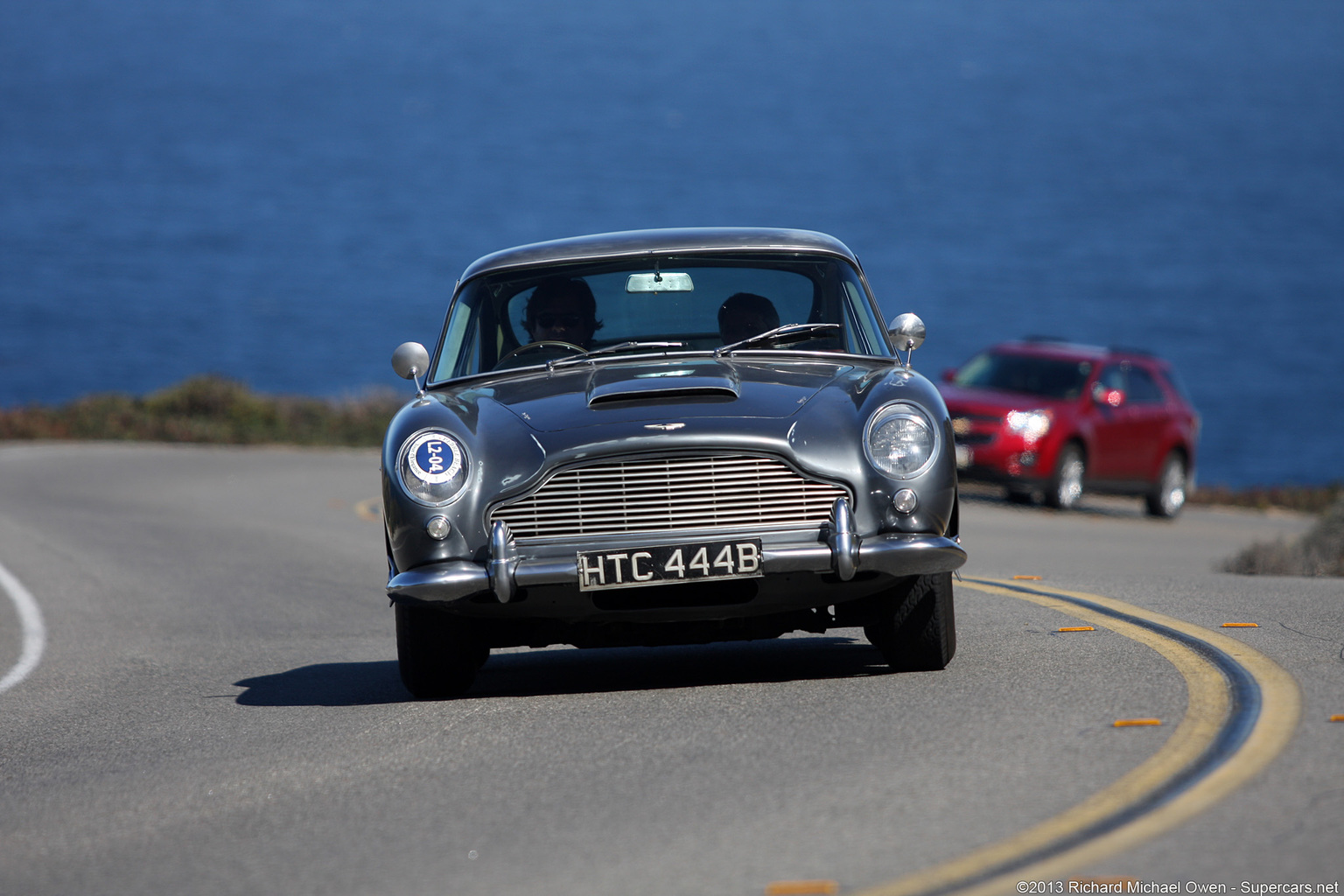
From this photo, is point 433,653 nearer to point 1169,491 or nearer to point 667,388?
point 667,388

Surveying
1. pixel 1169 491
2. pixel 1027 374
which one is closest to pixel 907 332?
pixel 1027 374

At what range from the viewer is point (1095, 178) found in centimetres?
17650

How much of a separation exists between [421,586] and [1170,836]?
9.45 ft

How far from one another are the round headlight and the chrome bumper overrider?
0.25 meters

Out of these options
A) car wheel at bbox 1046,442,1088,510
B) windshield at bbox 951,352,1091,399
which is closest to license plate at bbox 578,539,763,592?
car wheel at bbox 1046,442,1088,510

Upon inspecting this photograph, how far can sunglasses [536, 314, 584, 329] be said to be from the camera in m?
7.30

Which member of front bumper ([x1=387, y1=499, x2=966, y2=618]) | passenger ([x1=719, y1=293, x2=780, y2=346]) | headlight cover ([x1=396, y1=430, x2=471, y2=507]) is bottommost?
front bumper ([x1=387, y1=499, x2=966, y2=618])

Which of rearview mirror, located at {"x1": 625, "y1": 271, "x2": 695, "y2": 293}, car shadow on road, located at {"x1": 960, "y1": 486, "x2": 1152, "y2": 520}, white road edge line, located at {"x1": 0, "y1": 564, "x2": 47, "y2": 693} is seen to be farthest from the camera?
car shadow on road, located at {"x1": 960, "y1": 486, "x2": 1152, "y2": 520}

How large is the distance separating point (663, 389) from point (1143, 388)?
15.8 metres

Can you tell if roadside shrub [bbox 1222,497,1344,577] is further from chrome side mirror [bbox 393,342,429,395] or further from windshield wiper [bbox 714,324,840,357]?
chrome side mirror [bbox 393,342,429,395]

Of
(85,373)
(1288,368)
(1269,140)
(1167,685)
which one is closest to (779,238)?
(1167,685)

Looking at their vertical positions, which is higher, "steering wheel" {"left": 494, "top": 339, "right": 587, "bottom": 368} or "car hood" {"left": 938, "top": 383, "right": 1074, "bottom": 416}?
"steering wheel" {"left": 494, "top": 339, "right": 587, "bottom": 368}

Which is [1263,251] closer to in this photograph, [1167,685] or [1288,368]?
[1288,368]

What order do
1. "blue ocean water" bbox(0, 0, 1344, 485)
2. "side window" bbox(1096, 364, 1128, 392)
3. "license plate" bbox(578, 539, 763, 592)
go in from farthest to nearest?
"blue ocean water" bbox(0, 0, 1344, 485)
"side window" bbox(1096, 364, 1128, 392)
"license plate" bbox(578, 539, 763, 592)
